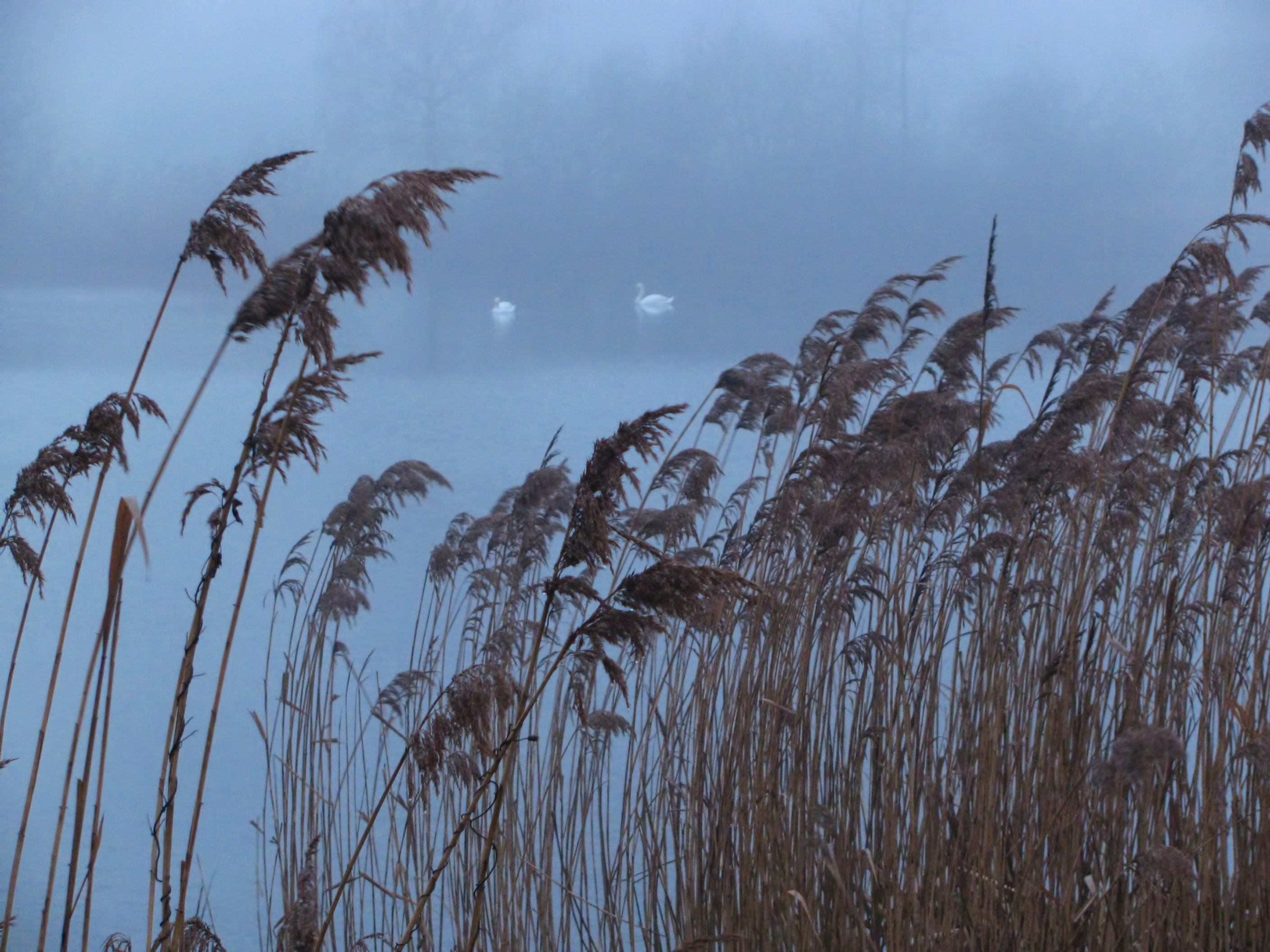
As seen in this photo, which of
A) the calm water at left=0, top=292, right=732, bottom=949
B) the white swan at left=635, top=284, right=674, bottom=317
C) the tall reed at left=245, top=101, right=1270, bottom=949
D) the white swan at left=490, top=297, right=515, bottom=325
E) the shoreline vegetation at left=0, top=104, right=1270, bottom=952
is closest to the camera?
the shoreline vegetation at left=0, top=104, right=1270, bottom=952

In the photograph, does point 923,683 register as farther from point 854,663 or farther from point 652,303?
point 652,303

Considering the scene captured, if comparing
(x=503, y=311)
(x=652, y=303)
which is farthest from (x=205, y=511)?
(x=652, y=303)

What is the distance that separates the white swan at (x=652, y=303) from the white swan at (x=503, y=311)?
177 centimetres

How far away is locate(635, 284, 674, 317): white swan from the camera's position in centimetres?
1450

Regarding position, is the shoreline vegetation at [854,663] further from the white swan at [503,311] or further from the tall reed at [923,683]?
the white swan at [503,311]

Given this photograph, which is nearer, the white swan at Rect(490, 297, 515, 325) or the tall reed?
the tall reed

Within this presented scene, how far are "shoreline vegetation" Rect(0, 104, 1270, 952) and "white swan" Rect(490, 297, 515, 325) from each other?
39.7 ft

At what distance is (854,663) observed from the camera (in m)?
2.68

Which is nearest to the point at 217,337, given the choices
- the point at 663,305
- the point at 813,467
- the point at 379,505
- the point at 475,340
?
the point at 475,340

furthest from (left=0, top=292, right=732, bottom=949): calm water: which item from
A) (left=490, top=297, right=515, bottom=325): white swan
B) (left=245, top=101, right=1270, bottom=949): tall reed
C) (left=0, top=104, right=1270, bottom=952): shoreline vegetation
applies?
(left=245, top=101, right=1270, bottom=949): tall reed

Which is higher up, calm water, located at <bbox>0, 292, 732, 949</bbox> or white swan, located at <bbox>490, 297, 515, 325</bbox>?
white swan, located at <bbox>490, 297, 515, 325</bbox>

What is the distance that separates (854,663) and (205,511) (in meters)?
6.78

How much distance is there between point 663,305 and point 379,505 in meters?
12.0

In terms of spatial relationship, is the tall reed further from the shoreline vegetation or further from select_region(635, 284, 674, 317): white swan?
select_region(635, 284, 674, 317): white swan
